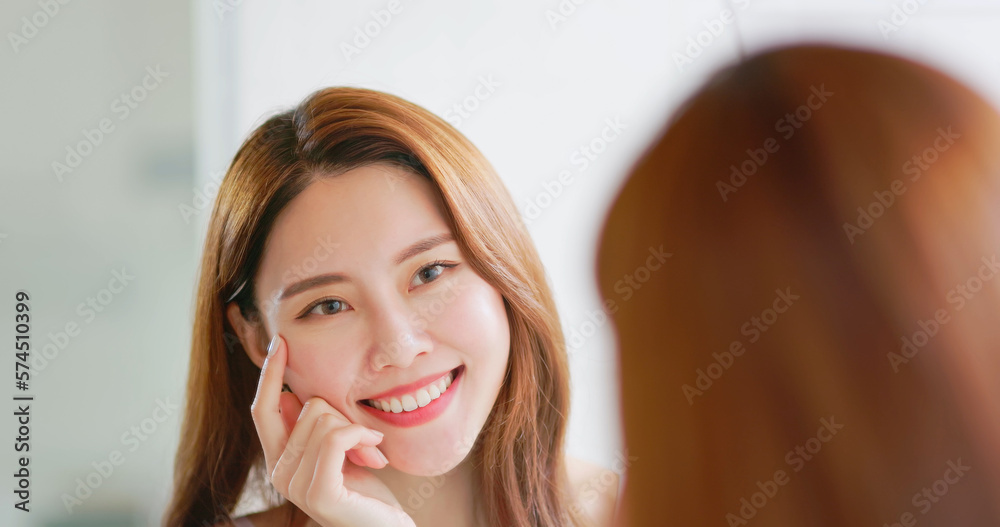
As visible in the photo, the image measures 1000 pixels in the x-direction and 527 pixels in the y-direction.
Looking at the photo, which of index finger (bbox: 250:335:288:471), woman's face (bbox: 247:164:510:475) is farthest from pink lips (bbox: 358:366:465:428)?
index finger (bbox: 250:335:288:471)

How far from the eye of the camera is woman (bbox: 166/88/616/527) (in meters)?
0.90

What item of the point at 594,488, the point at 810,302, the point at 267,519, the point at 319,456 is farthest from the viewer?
the point at 594,488

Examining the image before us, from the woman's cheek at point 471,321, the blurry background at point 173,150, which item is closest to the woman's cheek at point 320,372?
the woman's cheek at point 471,321

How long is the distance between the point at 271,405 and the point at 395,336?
177 mm

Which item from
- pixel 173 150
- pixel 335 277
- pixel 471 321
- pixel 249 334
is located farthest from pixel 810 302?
pixel 173 150

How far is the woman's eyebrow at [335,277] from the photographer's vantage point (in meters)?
0.90

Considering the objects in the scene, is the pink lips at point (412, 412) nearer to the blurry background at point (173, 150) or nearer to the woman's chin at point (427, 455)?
Answer: the woman's chin at point (427, 455)

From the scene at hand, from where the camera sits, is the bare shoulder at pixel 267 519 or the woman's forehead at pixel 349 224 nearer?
the woman's forehead at pixel 349 224

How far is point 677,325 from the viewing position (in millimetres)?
621

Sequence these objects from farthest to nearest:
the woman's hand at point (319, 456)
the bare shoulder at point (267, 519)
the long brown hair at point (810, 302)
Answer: the bare shoulder at point (267, 519) < the woman's hand at point (319, 456) < the long brown hair at point (810, 302)

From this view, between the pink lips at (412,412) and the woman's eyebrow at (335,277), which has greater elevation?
the woman's eyebrow at (335,277)

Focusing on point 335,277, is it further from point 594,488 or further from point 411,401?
point 594,488

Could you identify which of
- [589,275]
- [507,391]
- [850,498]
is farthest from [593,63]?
[850,498]

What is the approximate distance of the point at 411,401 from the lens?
0.92 metres
